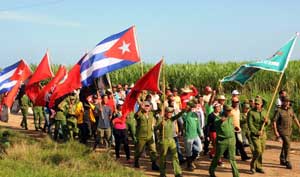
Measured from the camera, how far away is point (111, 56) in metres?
13.3

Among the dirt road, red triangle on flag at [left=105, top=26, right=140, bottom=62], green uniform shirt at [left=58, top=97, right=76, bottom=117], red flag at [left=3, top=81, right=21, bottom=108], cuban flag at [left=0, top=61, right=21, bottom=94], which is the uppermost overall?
red triangle on flag at [left=105, top=26, right=140, bottom=62]

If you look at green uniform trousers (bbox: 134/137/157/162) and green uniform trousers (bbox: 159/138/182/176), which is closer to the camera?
green uniform trousers (bbox: 159/138/182/176)

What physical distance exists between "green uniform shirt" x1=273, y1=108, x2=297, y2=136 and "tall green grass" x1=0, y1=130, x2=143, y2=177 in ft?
12.0

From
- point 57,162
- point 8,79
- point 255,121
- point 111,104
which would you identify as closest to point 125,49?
point 111,104

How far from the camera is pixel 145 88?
12.0 meters

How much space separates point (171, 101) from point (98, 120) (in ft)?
7.81

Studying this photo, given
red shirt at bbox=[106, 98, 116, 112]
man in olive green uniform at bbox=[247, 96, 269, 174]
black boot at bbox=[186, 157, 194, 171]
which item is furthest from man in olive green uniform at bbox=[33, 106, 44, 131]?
man in olive green uniform at bbox=[247, 96, 269, 174]

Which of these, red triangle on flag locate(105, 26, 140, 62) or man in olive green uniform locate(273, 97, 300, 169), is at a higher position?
red triangle on flag locate(105, 26, 140, 62)

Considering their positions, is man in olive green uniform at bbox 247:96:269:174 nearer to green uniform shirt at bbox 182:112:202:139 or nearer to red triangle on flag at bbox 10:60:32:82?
green uniform shirt at bbox 182:112:202:139

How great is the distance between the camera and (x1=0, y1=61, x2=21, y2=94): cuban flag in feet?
54.2

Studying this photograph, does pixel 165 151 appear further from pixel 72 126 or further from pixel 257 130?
pixel 72 126

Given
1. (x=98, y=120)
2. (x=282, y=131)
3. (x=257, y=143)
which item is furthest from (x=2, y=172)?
(x=282, y=131)

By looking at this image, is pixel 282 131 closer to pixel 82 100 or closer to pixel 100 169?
pixel 100 169

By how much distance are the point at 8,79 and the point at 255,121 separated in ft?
28.8
